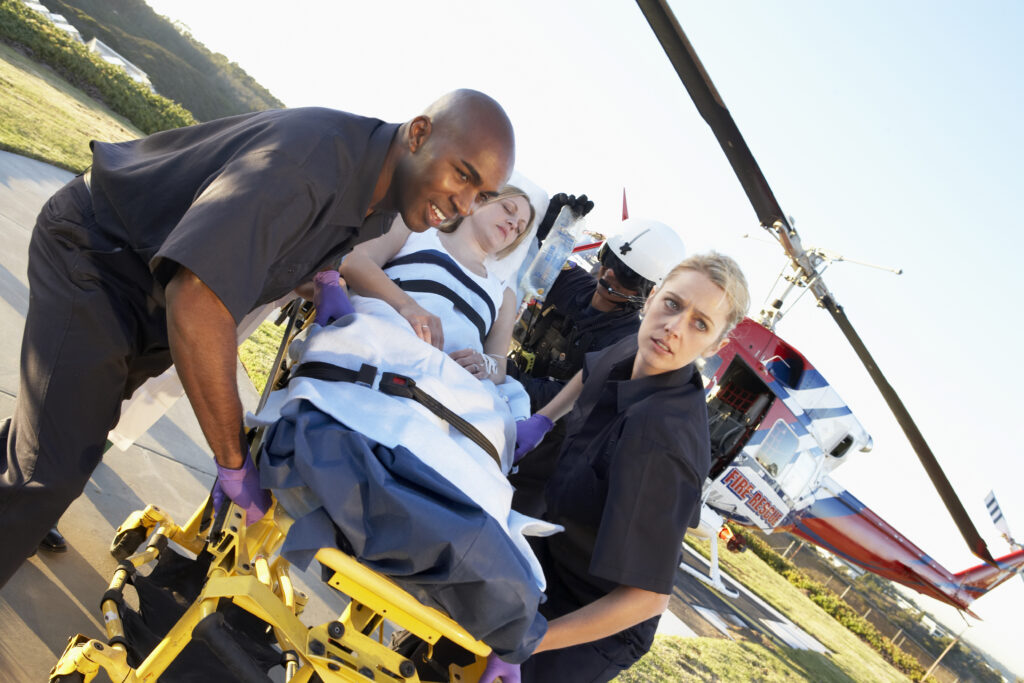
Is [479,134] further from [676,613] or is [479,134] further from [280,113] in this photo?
[676,613]

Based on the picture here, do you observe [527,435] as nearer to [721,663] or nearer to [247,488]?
[247,488]

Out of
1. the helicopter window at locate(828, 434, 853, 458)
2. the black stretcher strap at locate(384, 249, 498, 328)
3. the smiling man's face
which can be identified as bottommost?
the black stretcher strap at locate(384, 249, 498, 328)

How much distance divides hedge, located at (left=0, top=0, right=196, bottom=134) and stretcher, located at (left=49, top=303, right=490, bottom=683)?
1908cm

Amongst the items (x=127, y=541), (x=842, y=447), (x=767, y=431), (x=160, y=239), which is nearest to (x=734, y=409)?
(x=767, y=431)

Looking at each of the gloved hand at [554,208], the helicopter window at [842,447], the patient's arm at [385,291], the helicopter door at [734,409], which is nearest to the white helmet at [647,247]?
the gloved hand at [554,208]

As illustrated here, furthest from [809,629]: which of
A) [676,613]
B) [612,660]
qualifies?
[612,660]

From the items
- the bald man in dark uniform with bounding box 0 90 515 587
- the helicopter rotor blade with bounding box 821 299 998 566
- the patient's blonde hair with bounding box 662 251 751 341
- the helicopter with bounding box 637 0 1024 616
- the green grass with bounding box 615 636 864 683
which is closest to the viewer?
the bald man in dark uniform with bounding box 0 90 515 587

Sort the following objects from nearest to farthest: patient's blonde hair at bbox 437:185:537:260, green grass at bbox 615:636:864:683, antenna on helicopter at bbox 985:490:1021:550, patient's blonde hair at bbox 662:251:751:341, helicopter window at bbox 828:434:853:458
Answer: patient's blonde hair at bbox 662:251:751:341, patient's blonde hair at bbox 437:185:537:260, green grass at bbox 615:636:864:683, helicopter window at bbox 828:434:853:458, antenna on helicopter at bbox 985:490:1021:550

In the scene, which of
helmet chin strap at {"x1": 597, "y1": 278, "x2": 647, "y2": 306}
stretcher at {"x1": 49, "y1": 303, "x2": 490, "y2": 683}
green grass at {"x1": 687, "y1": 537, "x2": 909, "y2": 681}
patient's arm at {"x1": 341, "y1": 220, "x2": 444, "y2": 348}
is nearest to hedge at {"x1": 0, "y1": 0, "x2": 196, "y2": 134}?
helmet chin strap at {"x1": 597, "y1": 278, "x2": 647, "y2": 306}

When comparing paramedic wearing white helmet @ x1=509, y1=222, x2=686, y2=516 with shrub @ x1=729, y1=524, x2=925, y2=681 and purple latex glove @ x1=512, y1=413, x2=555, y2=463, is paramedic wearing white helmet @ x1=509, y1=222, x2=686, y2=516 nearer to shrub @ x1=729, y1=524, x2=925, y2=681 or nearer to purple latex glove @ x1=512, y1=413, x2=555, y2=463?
purple latex glove @ x1=512, y1=413, x2=555, y2=463

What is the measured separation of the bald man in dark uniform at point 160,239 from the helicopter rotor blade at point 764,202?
110 cm

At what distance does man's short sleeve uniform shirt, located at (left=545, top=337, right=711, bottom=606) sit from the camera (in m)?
1.70

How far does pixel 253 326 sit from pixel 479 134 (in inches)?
43.8

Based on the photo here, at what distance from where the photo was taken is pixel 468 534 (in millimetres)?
1339
